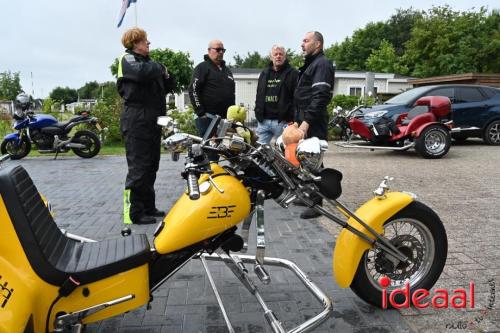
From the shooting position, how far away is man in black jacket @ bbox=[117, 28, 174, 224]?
4.20 meters

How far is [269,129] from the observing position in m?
Answer: 5.77

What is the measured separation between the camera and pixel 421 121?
936 cm

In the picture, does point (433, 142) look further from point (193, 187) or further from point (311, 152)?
point (193, 187)

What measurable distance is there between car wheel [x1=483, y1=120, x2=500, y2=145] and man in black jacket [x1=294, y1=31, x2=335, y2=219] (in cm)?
845

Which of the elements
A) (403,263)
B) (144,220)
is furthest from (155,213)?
(403,263)

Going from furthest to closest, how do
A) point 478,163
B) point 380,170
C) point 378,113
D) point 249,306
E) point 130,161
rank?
point 378,113 → point 478,163 → point 380,170 → point 130,161 → point 249,306

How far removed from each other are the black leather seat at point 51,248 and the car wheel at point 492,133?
11339 millimetres

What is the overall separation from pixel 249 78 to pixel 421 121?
66.6 ft

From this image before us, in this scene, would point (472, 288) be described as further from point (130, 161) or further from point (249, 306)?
point (130, 161)

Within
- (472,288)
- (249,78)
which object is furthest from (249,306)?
(249,78)

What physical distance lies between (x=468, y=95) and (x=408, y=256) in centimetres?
988

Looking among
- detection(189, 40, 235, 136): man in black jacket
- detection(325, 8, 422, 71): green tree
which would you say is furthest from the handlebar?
detection(325, 8, 422, 71): green tree

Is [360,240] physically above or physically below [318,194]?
below

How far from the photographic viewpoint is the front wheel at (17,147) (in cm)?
1005
